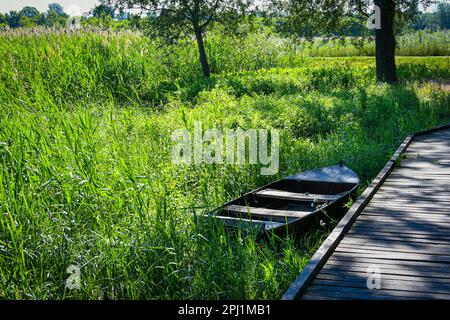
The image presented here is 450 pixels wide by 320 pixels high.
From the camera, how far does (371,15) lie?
701 inches

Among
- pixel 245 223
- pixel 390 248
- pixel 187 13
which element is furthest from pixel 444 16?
pixel 390 248

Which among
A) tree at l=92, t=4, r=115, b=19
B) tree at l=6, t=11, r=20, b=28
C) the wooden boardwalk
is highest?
tree at l=6, t=11, r=20, b=28

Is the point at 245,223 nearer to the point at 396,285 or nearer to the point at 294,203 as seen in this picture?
the point at 294,203

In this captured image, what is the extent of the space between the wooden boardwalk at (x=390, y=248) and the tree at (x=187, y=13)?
441 inches

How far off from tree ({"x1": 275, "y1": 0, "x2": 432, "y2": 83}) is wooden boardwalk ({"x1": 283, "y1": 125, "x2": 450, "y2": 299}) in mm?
10006

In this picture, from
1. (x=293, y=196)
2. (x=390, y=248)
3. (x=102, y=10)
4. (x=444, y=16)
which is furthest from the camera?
(x=444, y=16)

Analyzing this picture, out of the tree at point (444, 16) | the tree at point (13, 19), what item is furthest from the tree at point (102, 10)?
the tree at point (444, 16)

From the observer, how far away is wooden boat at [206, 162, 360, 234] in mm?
6301

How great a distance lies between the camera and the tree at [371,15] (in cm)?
1747

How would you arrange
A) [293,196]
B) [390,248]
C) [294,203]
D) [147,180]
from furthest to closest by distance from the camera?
[294,203] < [293,196] < [147,180] < [390,248]

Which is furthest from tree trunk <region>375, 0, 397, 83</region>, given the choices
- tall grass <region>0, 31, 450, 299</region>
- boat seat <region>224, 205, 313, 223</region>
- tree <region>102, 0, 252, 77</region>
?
boat seat <region>224, 205, 313, 223</region>

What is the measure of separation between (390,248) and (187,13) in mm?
14270

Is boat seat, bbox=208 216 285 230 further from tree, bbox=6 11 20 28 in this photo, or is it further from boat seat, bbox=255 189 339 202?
tree, bbox=6 11 20 28
